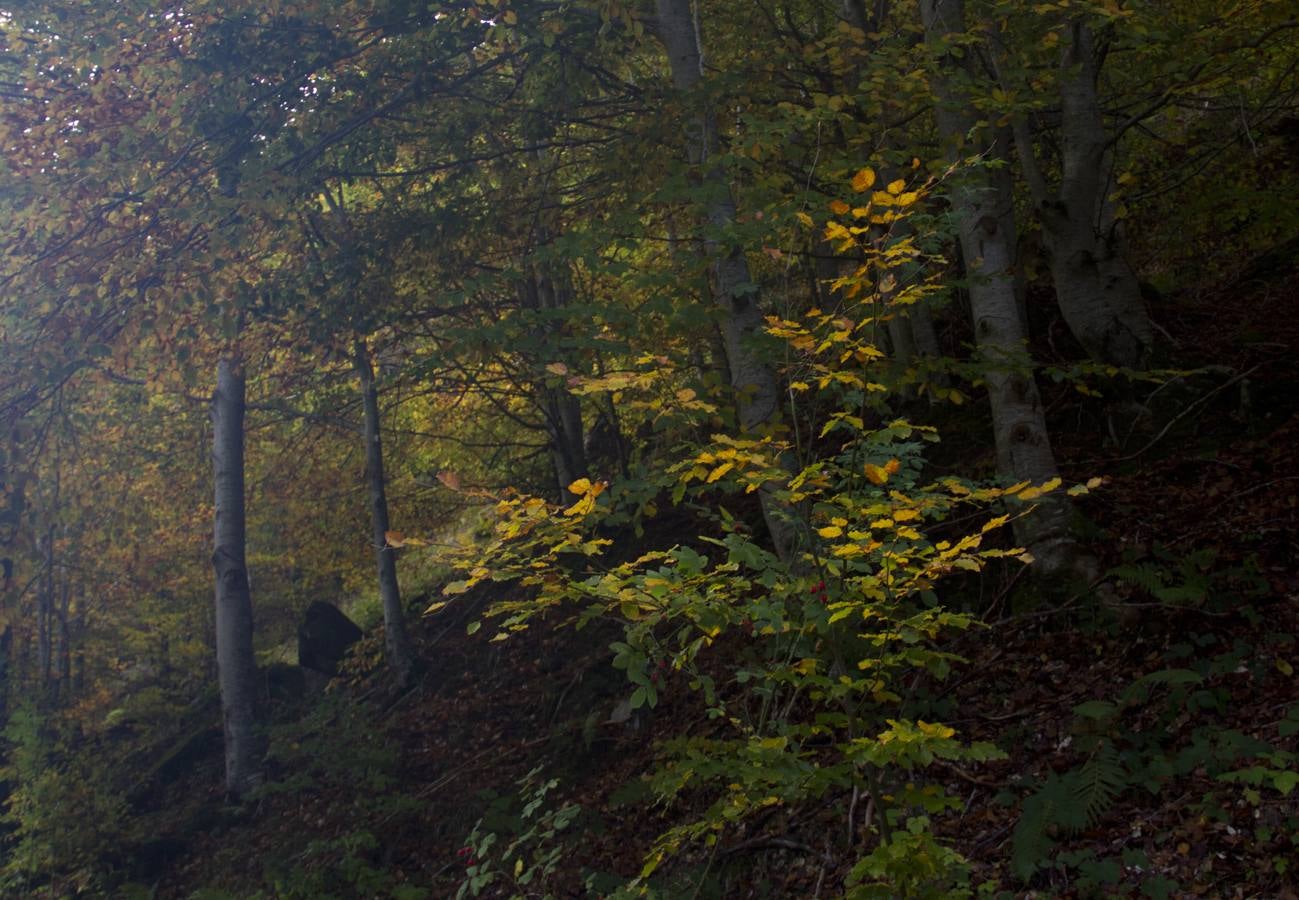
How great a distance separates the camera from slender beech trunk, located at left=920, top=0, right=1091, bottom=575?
6.15m

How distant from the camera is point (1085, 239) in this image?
7637 mm

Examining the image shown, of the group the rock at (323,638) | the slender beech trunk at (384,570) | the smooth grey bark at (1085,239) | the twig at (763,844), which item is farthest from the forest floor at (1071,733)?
the rock at (323,638)

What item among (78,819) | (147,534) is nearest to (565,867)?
(78,819)

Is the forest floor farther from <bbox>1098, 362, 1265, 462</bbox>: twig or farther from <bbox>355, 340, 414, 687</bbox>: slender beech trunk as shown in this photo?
<bbox>355, 340, 414, 687</bbox>: slender beech trunk

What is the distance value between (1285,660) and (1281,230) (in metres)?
8.38

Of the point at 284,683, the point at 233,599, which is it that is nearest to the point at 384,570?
the point at 233,599

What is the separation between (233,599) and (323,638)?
3.66 meters

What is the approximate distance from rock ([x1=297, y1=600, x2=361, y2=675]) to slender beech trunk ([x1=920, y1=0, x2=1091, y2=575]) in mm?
11789

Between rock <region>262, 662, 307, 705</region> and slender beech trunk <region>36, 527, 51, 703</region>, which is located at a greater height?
slender beech trunk <region>36, 527, 51, 703</region>

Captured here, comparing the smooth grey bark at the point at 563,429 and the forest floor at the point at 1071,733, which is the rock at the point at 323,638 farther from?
the smooth grey bark at the point at 563,429

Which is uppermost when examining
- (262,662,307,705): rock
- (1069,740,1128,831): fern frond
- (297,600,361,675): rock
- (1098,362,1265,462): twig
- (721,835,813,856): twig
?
(1098,362,1265,462): twig

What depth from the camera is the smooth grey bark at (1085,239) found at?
7500 millimetres

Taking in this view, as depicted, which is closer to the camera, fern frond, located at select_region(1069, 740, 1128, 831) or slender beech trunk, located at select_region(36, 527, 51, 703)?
fern frond, located at select_region(1069, 740, 1128, 831)

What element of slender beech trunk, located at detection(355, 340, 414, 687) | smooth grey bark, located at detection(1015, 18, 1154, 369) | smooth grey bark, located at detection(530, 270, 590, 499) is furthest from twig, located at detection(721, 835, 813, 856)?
slender beech trunk, located at detection(355, 340, 414, 687)
